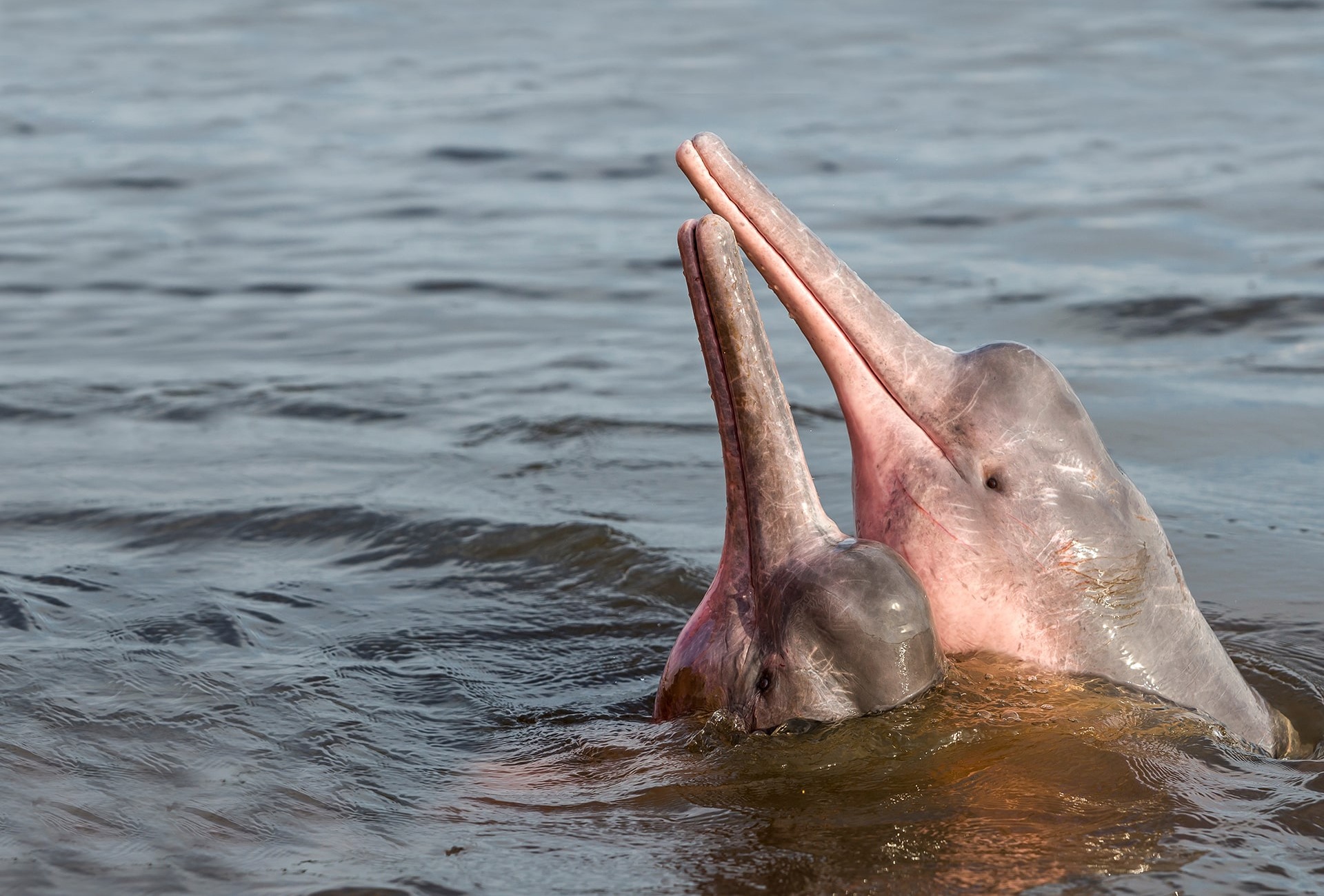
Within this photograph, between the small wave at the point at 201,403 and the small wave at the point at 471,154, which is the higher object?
the small wave at the point at 471,154

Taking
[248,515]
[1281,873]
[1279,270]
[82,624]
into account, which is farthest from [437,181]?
[1281,873]

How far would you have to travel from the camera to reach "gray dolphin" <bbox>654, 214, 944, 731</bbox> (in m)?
4.72

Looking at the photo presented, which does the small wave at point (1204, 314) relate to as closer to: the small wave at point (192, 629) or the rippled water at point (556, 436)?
the rippled water at point (556, 436)

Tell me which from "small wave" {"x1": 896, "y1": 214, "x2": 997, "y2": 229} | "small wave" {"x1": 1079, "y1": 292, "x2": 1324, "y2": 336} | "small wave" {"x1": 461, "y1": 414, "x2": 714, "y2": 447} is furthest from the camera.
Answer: "small wave" {"x1": 896, "y1": 214, "x2": 997, "y2": 229}

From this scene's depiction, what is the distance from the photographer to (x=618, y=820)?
185 inches

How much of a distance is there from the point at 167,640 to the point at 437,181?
1097cm

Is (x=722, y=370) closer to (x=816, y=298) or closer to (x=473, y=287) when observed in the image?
(x=816, y=298)

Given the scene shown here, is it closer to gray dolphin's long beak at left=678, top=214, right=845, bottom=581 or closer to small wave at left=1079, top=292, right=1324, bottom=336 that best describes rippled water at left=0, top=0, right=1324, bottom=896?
small wave at left=1079, top=292, right=1324, bottom=336

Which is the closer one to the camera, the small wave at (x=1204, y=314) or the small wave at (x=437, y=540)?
the small wave at (x=437, y=540)

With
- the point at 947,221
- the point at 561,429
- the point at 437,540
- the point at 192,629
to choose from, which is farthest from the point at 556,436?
the point at 947,221

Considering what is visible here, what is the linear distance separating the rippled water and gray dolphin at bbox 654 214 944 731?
149 mm

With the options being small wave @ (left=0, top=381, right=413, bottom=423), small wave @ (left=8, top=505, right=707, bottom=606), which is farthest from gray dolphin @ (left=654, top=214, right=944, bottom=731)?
small wave @ (left=0, top=381, right=413, bottom=423)

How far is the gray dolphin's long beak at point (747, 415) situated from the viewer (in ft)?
15.7

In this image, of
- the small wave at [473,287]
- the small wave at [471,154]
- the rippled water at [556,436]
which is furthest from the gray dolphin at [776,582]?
the small wave at [471,154]
